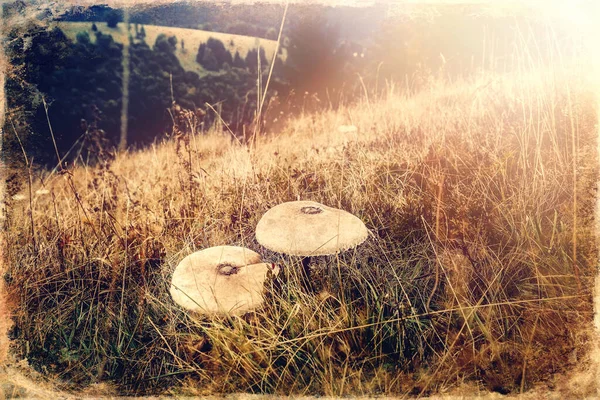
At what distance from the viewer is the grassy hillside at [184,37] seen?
217 cm

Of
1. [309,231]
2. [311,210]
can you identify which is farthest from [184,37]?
[309,231]

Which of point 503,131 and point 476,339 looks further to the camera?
point 503,131

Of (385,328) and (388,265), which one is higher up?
(388,265)

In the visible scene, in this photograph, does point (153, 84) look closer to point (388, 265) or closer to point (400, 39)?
point (400, 39)

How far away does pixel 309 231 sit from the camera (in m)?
1.68

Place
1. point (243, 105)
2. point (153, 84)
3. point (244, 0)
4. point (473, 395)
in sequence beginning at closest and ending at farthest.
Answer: point (473, 395) → point (244, 0) → point (153, 84) → point (243, 105)

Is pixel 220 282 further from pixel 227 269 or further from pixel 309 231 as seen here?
pixel 309 231

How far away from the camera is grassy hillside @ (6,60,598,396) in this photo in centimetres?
164

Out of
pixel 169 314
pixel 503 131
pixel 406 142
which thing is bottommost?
pixel 169 314

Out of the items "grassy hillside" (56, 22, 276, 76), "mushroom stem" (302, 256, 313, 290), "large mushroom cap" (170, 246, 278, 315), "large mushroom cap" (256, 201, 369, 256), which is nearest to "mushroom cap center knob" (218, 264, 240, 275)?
"large mushroom cap" (170, 246, 278, 315)

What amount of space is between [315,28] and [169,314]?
1781mm

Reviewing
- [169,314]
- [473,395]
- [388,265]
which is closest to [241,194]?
[169,314]

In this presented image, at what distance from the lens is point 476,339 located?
5.39 feet

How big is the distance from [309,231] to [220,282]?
445 millimetres
